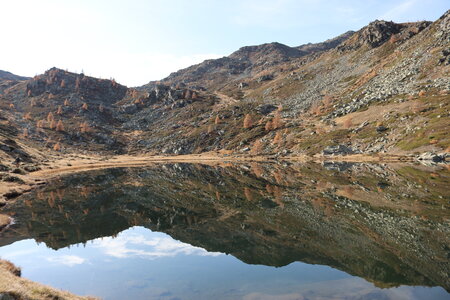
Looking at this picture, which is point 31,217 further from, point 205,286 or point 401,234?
point 401,234

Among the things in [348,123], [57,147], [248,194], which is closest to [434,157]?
[348,123]

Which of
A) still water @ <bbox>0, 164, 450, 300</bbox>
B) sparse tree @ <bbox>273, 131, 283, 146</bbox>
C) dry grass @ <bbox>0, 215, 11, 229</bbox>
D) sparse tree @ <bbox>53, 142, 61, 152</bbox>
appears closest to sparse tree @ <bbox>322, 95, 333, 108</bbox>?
sparse tree @ <bbox>273, 131, 283, 146</bbox>

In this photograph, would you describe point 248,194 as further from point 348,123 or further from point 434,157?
point 348,123

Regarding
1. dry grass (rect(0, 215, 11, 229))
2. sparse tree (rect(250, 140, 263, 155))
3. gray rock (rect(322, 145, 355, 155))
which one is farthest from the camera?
sparse tree (rect(250, 140, 263, 155))

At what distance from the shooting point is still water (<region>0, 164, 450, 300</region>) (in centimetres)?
2172

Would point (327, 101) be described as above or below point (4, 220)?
above

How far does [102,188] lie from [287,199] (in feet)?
149

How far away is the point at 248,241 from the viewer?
3278 cm

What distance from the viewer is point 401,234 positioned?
3009 cm

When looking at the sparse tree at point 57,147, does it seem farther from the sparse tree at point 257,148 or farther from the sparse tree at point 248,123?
the sparse tree at point 257,148

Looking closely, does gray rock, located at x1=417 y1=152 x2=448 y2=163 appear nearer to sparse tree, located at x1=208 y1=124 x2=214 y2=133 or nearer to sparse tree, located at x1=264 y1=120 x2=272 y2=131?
sparse tree, located at x1=264 y1=120 x2=272 y2=131

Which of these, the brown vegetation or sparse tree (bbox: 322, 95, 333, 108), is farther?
sparse tree (bbox: 322, 95, 333, 108)

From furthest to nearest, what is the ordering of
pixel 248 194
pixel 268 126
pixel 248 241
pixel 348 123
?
→ pixel 268 126
pixel 348 123
pixel 248 194
pixel 248 241

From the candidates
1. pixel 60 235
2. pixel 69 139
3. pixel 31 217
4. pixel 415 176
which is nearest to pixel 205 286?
pixel 60 235
